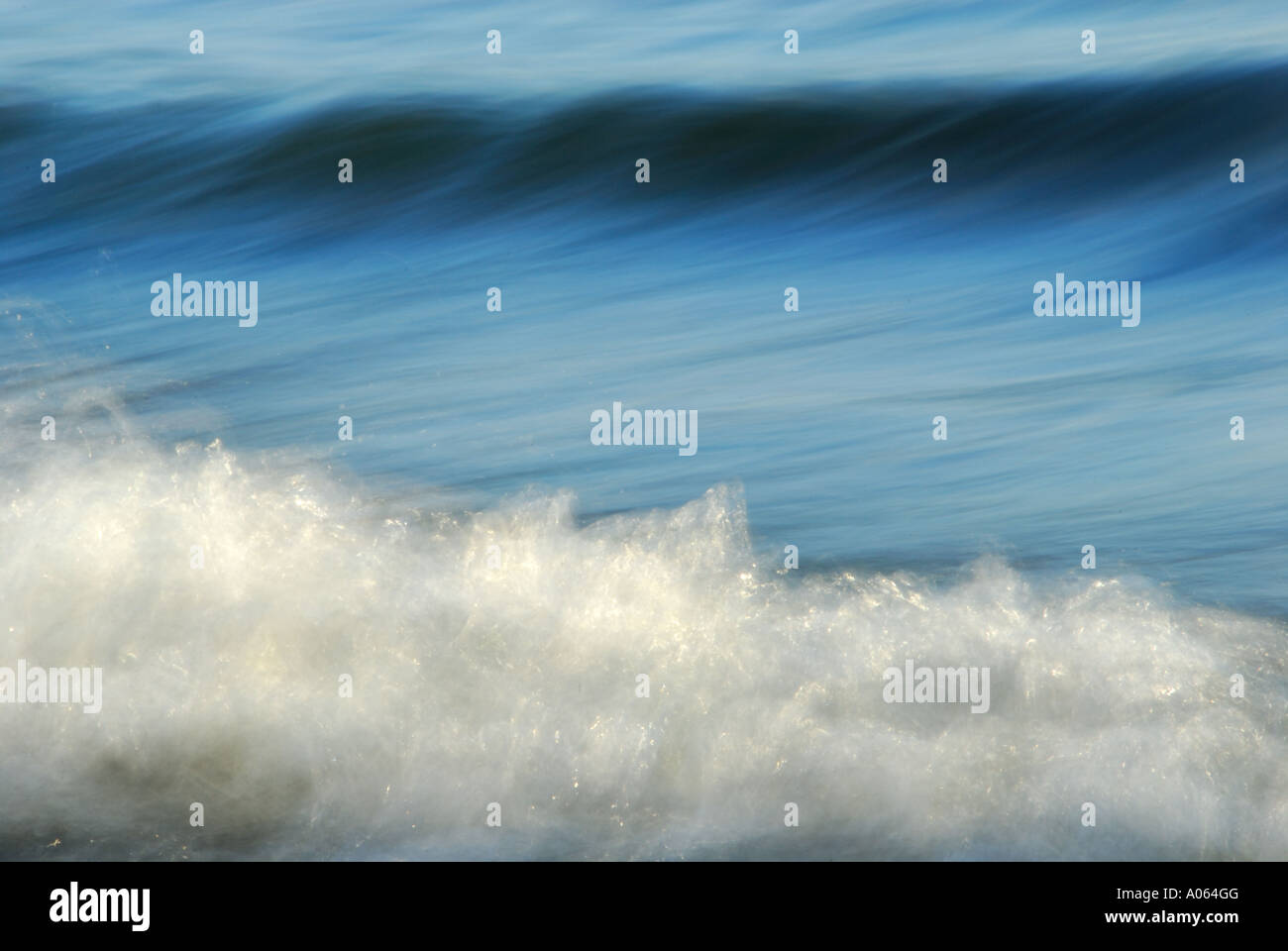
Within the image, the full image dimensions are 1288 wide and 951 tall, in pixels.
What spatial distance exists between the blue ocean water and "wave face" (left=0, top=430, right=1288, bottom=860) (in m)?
0.02

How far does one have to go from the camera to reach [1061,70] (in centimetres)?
1430

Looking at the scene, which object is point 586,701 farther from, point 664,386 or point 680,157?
point 680,157

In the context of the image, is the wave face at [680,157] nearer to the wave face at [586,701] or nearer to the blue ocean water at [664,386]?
the blue ocean water at [664,386]

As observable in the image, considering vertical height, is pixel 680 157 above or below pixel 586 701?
above

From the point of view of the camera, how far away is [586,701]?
437cm

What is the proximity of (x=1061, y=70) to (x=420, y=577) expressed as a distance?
37.6ft

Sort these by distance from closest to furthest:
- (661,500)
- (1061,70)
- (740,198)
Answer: (661,500) → (740,198) → (1061,70)

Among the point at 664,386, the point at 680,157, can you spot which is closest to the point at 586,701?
the point at 664,386

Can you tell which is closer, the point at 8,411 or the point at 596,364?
the point at 8,411

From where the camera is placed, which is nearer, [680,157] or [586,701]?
[586,701]

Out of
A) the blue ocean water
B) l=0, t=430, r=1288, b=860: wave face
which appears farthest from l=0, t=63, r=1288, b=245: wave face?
l=0, t=430, r=1288, b=860: wave face

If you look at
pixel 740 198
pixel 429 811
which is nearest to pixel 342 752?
pixel 429 811

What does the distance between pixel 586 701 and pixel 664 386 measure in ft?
12.7

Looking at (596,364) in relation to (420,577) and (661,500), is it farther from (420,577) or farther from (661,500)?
(420,577)
